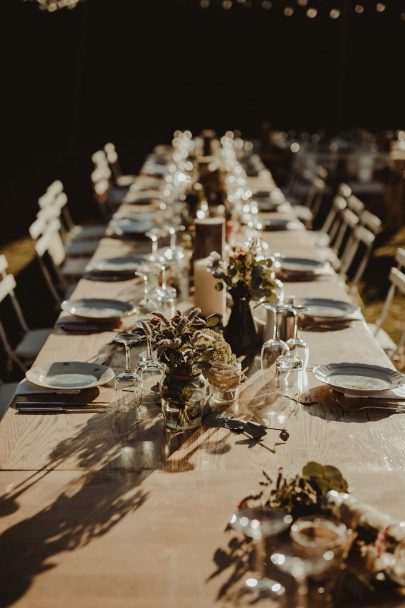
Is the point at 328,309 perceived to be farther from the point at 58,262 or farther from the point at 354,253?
the point at 354,253

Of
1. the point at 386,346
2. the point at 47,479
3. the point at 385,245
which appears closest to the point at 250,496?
the point at 47,479

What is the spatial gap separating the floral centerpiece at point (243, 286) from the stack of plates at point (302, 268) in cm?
111

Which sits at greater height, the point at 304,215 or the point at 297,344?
the point at 297,344

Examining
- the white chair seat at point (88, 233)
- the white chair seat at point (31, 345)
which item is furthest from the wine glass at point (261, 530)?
the white chair seat at point (88, 233)

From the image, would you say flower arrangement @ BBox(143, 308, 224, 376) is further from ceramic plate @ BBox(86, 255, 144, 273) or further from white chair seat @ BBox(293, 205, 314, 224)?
white chair seat @ BBox(293, 205, 314, 224)

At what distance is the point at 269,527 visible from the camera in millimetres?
1914

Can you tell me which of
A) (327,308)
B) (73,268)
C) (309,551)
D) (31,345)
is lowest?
(73,268)

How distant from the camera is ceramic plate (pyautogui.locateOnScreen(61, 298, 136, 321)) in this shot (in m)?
3.61

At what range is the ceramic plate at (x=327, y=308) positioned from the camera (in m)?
3.67

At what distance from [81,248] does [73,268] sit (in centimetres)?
83

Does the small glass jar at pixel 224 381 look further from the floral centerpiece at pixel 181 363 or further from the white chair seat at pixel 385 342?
the white chair seat at pixel 385 342

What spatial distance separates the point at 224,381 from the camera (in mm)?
2709

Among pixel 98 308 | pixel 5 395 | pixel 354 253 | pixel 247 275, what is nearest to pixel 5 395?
pixel 5 395

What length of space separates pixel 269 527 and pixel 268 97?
16.5 metres
